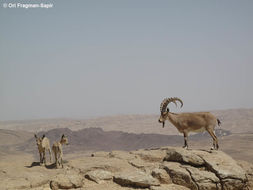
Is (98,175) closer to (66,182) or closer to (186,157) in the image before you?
(66,182)

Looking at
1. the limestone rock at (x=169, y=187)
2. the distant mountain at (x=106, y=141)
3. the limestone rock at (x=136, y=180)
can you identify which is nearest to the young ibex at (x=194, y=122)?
the limestone rock at (x=169, y=187)

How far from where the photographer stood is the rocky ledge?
956cm

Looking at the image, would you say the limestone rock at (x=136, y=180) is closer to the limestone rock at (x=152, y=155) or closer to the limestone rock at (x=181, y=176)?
the limestone rock at (x=181, y=176)

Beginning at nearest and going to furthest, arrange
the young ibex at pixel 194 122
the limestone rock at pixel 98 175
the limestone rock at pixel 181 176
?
the limestone rock at pixel 181 176, the limestone rock at pixel 98 175, the young ibex at pixel 194 122

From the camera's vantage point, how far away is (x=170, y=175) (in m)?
10.1

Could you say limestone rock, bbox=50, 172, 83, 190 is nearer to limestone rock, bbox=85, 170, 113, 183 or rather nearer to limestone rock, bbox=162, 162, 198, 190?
limestone rock, bbox=85, 170, 113, 183

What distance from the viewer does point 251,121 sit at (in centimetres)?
7838

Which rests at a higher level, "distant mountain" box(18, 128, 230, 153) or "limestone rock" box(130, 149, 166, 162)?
"limestone rock" box(130, 149, 166, 162)

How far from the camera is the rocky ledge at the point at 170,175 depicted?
376 inches

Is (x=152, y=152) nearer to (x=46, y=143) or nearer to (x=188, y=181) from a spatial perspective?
(x=188, y=181)

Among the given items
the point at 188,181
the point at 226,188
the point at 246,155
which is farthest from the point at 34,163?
the point at 246,155

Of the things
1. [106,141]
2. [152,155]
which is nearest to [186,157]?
[152,155]

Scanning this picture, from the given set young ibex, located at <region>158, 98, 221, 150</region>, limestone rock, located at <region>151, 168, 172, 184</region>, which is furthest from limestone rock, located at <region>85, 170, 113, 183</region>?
young ibex, located at <region>158, 98, 221, 150</region>

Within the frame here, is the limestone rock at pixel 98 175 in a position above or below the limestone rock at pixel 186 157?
below
